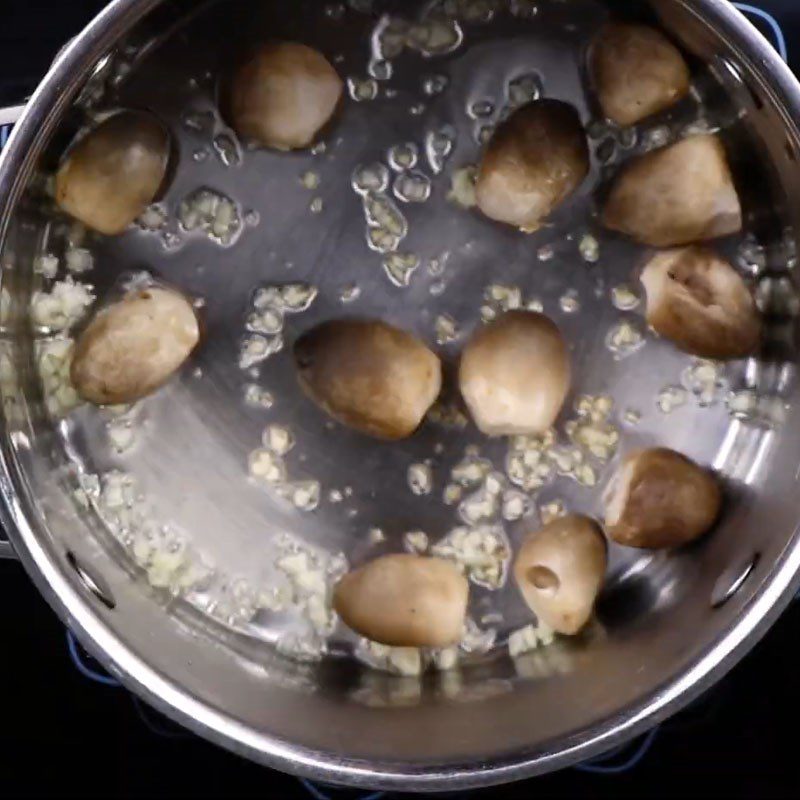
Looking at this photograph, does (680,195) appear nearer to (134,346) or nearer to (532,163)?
(532,163)

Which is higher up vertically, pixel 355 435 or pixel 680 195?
pixel 680 195

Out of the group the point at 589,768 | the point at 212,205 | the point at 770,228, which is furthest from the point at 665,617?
the point at 212,205

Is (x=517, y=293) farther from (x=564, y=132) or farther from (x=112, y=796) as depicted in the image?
(x=112, y=796)

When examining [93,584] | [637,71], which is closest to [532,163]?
[637,71]

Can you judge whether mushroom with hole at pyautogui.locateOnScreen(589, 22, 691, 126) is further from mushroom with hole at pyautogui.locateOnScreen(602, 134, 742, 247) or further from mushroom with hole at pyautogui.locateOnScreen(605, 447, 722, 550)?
mushroom with hole at pyautogui.locateOnScreen(605, 447, 722, 550)

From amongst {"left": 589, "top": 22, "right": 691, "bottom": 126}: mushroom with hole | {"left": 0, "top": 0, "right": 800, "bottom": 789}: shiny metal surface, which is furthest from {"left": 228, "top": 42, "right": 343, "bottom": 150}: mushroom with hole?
{"left": 589, "top": 22, "right": 691, "bottom": 126}: mushroom with hole
